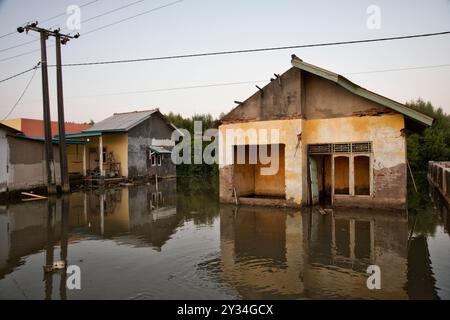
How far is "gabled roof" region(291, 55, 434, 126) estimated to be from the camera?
36.5 ft

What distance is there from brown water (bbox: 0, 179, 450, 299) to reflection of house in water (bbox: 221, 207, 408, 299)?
0.02m

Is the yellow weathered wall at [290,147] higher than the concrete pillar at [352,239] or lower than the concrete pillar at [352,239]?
higher

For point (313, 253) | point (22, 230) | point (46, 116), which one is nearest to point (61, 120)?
point (46, 116)

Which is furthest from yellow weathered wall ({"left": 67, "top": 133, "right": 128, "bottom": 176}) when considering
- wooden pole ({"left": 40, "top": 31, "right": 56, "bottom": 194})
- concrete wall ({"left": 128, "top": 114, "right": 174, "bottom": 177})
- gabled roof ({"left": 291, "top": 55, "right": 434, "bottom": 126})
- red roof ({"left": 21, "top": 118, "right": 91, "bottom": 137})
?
gabled roof ({"left": 291, "top": 55, "right": 434, "bottom": 126})

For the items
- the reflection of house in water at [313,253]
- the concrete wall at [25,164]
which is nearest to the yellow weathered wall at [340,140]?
the reflection of house in water at [313,253]

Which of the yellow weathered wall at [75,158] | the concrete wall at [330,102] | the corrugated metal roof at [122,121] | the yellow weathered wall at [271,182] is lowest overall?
the yellow weathered wall at [271,182]

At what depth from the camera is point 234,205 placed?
46.5ft

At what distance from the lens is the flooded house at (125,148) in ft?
83.1

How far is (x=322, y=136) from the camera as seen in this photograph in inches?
514

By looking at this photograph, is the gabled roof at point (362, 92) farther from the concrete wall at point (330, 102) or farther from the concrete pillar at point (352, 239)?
the concrete pillar at point (352, 239)

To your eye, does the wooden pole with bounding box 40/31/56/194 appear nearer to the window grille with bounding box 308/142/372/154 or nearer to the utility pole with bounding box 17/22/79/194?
the utility pole with bounding box 17/22/79/194

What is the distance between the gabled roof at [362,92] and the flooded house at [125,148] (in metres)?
16.5
